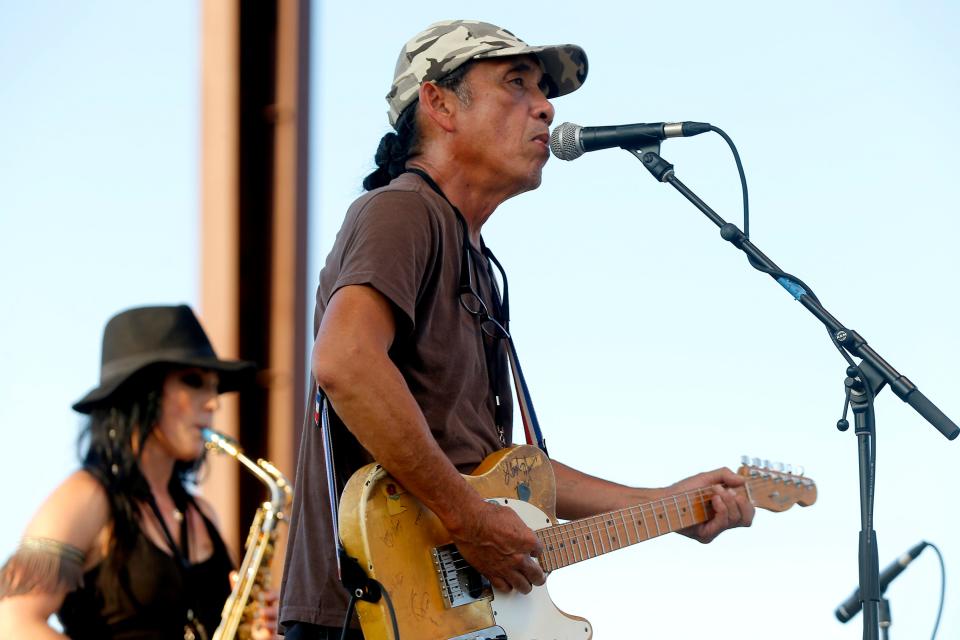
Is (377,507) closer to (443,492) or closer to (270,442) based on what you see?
(443,492)

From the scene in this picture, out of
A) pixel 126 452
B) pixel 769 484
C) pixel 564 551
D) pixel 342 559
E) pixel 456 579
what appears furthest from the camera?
pixel 126 452

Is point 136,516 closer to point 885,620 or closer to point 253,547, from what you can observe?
point 253,547

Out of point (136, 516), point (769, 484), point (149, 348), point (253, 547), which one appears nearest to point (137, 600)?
point (136, 516)

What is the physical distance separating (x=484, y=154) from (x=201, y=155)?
2797 millimetres

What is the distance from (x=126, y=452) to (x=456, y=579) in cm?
157

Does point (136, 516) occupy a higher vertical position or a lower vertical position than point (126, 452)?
lower

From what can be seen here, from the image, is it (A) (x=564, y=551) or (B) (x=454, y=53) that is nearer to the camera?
(A) (x=564, y=551)

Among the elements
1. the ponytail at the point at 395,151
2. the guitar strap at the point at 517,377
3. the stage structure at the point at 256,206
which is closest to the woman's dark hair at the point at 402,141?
the ponytail at the point at 395,151

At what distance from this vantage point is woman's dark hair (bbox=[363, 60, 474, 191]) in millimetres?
2678

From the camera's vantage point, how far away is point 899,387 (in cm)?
228

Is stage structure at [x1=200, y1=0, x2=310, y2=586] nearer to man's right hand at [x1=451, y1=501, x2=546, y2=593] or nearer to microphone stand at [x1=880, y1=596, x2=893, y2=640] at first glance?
microphone stand at [x1=880, y1=596, x2=893, y2=640]

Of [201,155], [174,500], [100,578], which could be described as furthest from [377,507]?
[201,155]

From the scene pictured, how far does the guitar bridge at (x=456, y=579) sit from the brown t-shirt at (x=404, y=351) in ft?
0.62

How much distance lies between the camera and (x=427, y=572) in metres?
2.16
